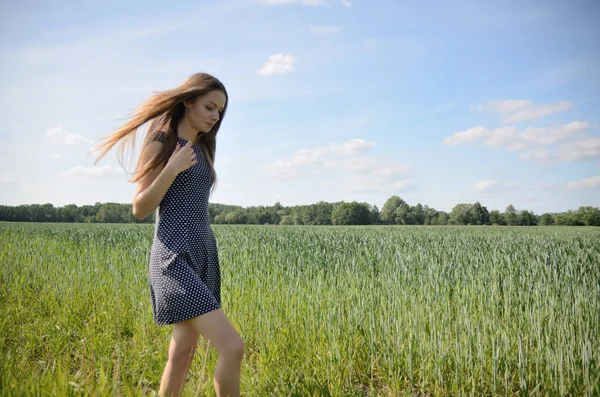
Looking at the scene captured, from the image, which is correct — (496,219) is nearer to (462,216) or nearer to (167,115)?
(462,216)

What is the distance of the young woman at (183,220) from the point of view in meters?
1.70

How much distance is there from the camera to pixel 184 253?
1.82 metres

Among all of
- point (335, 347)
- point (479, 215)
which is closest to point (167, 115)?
point (335, 347)

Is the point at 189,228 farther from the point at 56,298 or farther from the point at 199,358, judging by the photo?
the point at 56,298

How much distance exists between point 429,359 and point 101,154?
7.74 ft

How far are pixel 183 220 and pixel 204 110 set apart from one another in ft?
2.02

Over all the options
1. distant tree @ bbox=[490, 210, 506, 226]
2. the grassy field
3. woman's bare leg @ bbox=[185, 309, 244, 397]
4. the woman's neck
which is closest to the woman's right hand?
the woman's neck

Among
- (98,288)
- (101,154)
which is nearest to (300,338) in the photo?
(101,154)

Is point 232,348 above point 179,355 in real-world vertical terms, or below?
above

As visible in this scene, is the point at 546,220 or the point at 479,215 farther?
the point at 479,215

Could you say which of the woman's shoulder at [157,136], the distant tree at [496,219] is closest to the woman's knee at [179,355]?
the woman's shoulder at [157,136]

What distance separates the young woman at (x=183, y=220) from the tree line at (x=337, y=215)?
5866 centimetres

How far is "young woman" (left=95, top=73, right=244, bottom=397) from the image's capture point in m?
1.70

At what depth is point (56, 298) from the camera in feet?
15.7
